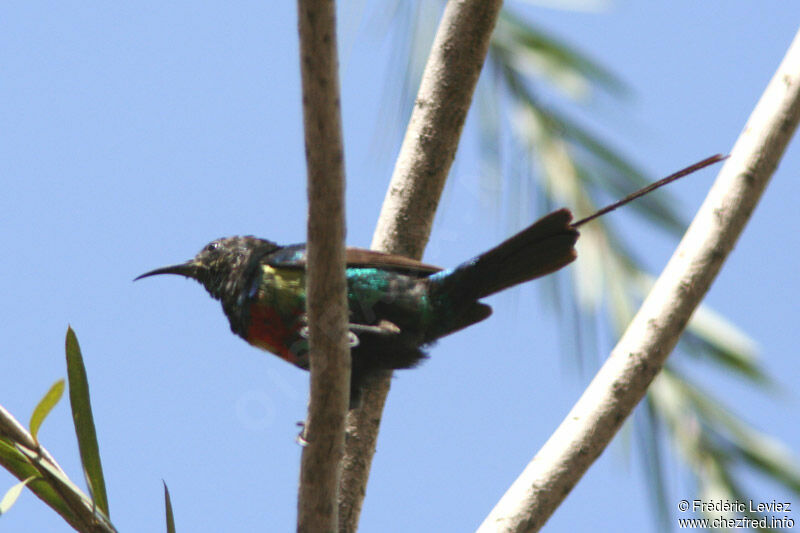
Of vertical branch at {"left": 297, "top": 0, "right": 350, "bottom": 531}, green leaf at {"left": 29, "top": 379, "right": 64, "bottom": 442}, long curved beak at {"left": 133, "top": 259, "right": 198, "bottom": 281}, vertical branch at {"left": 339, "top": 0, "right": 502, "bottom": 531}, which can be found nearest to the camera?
vertical branch at {"left": 297, "top": 0, "right": 350, "bottom": 531}

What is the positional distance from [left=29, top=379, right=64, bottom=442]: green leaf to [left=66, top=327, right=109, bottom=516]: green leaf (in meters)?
0.17

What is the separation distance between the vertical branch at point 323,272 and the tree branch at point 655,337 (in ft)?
1.72

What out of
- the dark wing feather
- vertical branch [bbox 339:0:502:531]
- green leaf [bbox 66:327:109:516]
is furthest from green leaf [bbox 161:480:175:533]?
the dark wing feather

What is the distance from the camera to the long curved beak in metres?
3.61

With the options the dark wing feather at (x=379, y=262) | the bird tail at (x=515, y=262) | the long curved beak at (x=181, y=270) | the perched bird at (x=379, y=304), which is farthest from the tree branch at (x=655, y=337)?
the long curved beak at (x=181, y=270)

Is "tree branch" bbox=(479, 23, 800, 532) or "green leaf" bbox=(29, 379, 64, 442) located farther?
"tree branch" bbox=(479, 23, 800, 532)

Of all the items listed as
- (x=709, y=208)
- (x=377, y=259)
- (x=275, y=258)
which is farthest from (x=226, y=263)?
(x=709, y=208)

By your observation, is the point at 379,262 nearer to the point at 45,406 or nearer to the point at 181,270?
the point at 181,270

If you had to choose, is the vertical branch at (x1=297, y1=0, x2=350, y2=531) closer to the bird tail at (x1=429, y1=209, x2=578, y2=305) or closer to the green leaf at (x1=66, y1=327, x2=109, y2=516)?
the green leaf at (x1=66, y1=327, x2=109, y2=516)

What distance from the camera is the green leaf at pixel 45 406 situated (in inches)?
82.2

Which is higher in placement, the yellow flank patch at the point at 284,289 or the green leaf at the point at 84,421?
the yellow flank patch at the point at 284,289

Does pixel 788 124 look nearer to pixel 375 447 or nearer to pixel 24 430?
pixel 375 447

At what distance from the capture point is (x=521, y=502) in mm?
2412

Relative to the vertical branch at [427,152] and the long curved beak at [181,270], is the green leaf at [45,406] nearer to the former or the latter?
the vertical branch at [427,152]
